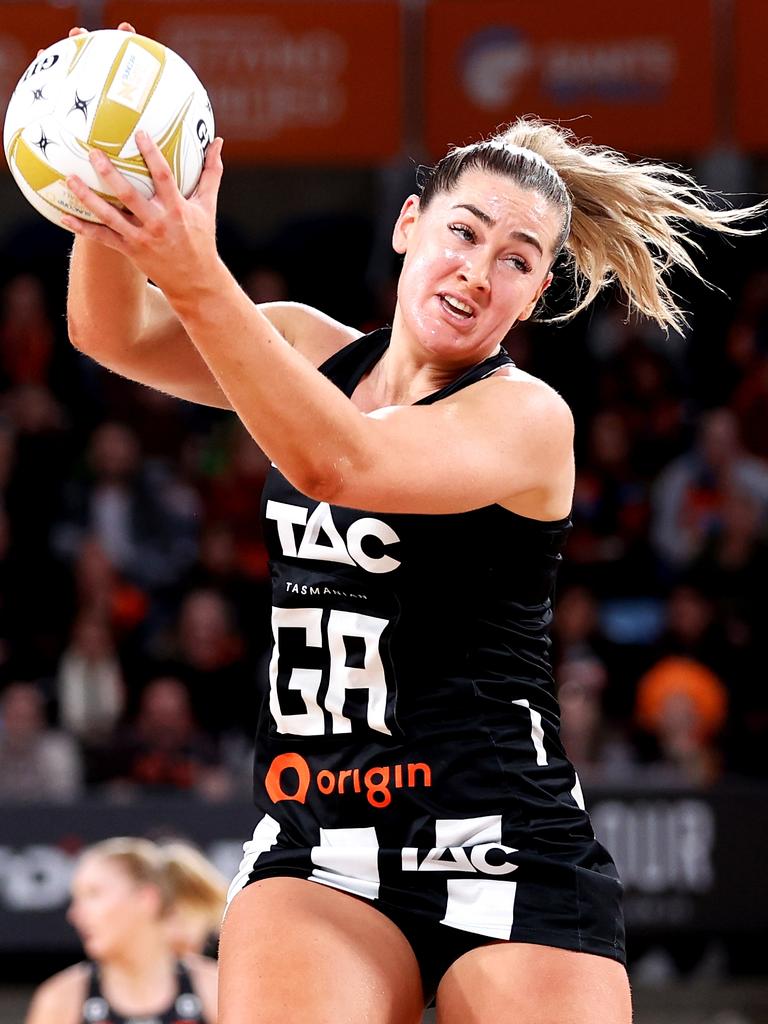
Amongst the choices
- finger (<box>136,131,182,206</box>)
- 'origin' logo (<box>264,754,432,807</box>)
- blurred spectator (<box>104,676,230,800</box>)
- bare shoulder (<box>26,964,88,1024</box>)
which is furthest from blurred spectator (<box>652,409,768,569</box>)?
finger (<box>136,131,182,206</box>)

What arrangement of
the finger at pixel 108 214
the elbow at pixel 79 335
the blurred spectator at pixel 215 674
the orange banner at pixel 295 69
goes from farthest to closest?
the orange banner at pixel 295 69 < the blurred spectator at pixel 215 674 < the elbow at pixel 79 335 < the finger at pixel 108 214

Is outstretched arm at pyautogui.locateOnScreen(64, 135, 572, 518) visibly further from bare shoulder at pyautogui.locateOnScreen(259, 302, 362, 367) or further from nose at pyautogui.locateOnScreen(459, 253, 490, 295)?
bare shoulder at pyautogui.locateOnScreen(259, 302, 362, 367)

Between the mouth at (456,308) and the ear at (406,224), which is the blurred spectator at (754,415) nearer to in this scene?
the ear at (406,224)

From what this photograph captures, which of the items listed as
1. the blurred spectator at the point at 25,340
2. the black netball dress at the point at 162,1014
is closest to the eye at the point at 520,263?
the black netball dress at the point at 162,1014

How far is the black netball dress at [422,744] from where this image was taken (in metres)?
2.54

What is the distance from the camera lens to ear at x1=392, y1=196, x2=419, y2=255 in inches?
114

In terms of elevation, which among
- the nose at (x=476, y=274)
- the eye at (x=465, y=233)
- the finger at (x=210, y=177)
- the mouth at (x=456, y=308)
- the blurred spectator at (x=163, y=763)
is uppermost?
the finger at (x=210, y=177)

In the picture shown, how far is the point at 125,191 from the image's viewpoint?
208 centimetres

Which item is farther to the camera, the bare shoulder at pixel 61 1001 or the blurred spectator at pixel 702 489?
the blurred spectator at pixel 702 489

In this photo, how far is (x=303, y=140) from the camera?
9305mm

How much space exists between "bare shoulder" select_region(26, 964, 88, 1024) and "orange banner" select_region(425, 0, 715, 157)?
5613mm

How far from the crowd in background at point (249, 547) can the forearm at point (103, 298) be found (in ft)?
13.3

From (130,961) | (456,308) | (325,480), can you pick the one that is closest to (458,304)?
(456,308)

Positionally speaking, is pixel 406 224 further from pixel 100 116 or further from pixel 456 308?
pixel 100 116
